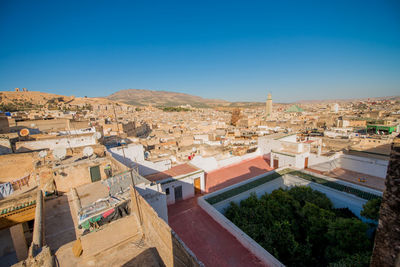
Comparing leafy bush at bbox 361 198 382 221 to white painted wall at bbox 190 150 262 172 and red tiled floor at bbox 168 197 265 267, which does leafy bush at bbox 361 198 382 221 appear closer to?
red tiled floor at bbox 168 197 265 267

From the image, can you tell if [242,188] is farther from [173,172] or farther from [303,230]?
[173,172]

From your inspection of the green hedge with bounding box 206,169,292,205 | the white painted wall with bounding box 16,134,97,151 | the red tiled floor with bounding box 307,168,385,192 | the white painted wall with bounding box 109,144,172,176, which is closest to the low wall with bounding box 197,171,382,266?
the green hedge with bounding box 206,169,292,205

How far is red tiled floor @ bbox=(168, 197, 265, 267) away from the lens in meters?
6.11

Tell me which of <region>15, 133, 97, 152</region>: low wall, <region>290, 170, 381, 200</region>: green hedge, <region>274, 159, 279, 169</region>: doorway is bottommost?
<region>274, 159, 279, 169</region>: doorway

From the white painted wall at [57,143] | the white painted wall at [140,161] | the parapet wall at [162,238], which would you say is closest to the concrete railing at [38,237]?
the parapet wall at [162,238]

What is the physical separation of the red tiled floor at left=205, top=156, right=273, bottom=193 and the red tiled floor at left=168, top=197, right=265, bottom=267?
10.2ft

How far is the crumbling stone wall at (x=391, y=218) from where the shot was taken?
2.00 meters

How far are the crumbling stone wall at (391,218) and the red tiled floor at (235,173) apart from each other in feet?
31.6

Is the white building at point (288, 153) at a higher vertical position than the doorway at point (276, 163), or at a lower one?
higher

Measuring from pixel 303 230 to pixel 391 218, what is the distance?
6.48 metres

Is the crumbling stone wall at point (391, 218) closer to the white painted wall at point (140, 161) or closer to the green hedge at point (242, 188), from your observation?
the green hedge at point (242, 188)

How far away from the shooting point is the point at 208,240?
23.0 feet

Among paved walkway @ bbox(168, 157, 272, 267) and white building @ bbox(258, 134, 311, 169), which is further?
white building @ bbox(258, 134, 311, 169)

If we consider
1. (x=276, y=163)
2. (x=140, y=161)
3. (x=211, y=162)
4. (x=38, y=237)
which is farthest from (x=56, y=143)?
(x=276, y=163)
